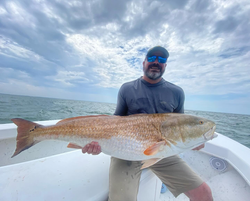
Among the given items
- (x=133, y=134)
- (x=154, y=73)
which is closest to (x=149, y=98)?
(x=154, y=73)

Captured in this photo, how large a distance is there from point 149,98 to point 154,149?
3.84 ft

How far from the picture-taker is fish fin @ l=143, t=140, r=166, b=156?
65.2 inches

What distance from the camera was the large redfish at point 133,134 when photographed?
5.59 feet

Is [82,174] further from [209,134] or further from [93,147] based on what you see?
[209,134]

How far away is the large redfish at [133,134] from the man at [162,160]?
0.84ft

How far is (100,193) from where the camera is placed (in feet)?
5.73

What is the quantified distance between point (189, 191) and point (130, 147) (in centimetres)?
124

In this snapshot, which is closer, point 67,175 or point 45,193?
point 45,193

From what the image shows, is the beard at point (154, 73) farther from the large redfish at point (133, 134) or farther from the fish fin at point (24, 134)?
the fish fin at point (24, 134)

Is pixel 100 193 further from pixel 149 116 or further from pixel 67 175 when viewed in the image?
pixel 149 116

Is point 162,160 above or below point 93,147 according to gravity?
below

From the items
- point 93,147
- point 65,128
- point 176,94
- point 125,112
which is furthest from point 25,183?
point 176,94

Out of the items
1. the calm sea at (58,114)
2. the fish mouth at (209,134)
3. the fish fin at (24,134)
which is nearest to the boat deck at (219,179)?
the fish mouth at (209,134)

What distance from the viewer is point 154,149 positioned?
5.50ft
